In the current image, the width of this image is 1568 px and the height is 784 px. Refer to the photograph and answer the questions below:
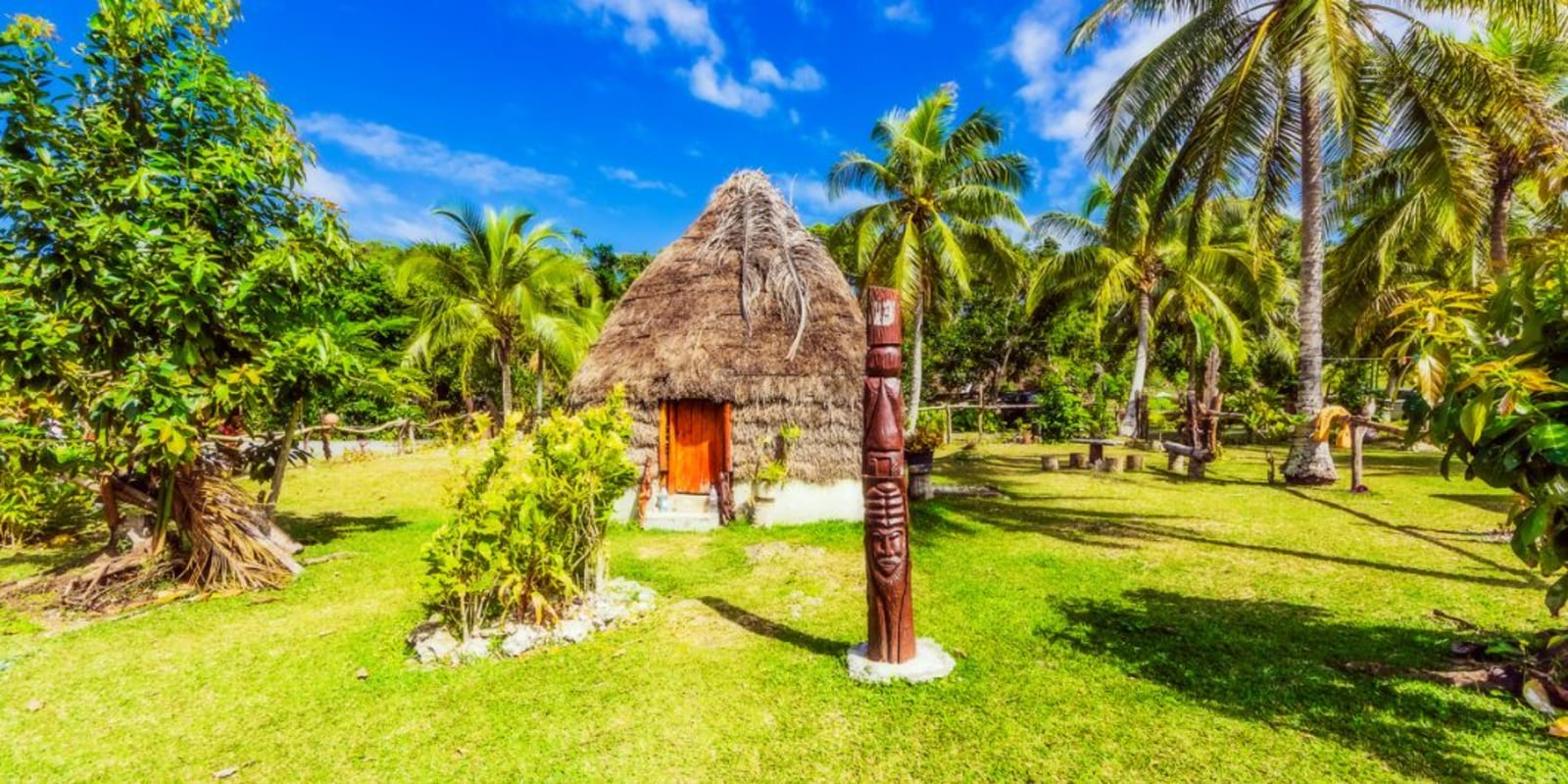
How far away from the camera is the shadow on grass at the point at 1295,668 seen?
3.57m

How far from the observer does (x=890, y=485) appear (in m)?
4.48

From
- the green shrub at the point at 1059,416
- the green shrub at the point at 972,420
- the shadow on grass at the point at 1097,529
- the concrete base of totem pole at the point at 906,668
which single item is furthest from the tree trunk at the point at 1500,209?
the concrete base of totem pole at the point at 906,668

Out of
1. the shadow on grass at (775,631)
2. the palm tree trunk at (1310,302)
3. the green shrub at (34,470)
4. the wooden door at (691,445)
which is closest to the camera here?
the shadow on grass at (775,631)

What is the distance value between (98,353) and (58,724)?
10.7 feet

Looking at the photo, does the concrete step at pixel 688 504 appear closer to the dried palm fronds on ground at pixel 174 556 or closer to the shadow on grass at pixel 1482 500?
the dried palm fronds on ground at pixel 174 556

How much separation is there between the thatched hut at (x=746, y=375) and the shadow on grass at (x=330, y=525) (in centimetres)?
338

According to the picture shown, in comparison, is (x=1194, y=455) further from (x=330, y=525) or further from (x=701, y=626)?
(x=330, y=525)

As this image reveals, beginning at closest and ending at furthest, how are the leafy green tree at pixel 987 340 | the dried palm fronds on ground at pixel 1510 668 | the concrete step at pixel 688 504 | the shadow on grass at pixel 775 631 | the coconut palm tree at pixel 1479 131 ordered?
the dried palm fronds on ground at pixel 1510 668 < the shadow on grass at pixel 775 631 < the coconut palm tree at pixel 1479 131 < the concrete step at pixel 688 504 < the leafy green tree at pixel 987 340

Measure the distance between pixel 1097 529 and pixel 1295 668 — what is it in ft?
14.6

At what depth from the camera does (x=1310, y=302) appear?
10977mm

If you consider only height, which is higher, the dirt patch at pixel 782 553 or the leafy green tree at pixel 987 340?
the leafy green tree at pixel 987 340

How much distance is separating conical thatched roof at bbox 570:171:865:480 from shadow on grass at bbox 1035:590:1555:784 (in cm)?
461

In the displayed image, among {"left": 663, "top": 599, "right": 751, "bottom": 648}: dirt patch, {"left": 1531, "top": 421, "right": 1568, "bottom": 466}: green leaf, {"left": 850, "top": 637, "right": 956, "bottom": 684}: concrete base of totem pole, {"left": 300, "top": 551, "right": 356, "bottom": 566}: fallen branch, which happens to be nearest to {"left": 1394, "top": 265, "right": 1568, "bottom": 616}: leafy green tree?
{"left": 1531, "top": 421, "right": 1568, "bottom": 466}: green leaf

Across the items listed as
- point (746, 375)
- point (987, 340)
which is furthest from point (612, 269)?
point (746, 375)
